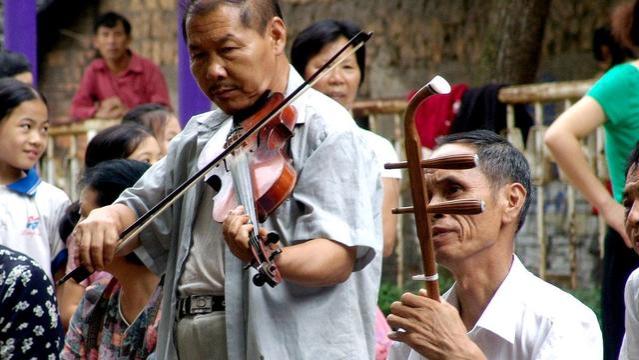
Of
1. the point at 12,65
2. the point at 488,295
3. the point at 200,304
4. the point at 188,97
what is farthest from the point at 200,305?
the point at 12,65

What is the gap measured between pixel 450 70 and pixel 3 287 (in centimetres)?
788

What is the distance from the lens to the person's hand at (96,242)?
3.51m

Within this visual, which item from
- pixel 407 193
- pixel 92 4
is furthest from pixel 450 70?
pixel 92 4

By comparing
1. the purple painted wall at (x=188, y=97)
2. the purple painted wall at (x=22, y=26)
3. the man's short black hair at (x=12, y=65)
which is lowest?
the purple painted wall at (x=188, y=97)

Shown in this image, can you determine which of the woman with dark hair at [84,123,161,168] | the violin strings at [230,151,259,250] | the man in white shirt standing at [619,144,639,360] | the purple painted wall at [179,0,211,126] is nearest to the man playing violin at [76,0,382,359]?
the violin strings at [230,151,259,250]

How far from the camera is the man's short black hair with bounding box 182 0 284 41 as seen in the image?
12.3 feet

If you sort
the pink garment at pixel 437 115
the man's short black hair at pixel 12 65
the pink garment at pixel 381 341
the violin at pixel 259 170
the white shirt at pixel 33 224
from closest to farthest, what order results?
1. the violin at pixel 259 170
2. the pink garment at pixel 381 341
3. the white shirt at pixel 33 224
4. the man's short black hair at pixel 12 65
5. the pink garment at pixel 437 115

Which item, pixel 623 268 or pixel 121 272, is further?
pixel 623 268

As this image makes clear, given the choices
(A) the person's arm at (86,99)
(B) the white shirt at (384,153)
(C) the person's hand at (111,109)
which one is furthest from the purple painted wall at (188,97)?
(A) the person's arm at (86,99)

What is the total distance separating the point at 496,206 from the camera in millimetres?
3703

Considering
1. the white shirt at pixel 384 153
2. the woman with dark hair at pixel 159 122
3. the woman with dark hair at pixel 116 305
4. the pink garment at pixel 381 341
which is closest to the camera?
the woman with dark hair at pixel 116 305

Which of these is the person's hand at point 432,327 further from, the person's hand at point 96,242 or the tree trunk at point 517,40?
the tree trunk at point 517,40

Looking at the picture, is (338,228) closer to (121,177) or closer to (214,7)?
(214,7)

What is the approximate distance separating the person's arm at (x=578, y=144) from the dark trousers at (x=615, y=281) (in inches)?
8.5
